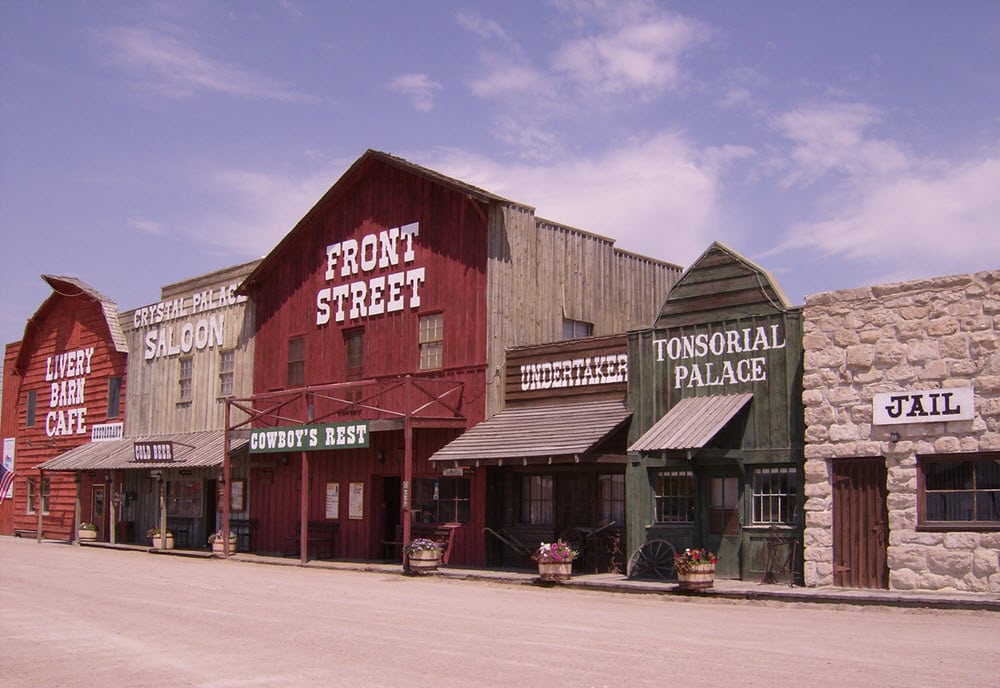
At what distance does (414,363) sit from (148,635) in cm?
1411

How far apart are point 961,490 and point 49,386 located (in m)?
35.9

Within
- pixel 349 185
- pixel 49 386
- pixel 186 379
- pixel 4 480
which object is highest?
pixel 349 185

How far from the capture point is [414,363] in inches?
1069

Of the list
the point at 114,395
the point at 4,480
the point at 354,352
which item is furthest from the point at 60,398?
the point at 354,352

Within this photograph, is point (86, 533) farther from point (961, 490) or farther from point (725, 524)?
point (961, 490)

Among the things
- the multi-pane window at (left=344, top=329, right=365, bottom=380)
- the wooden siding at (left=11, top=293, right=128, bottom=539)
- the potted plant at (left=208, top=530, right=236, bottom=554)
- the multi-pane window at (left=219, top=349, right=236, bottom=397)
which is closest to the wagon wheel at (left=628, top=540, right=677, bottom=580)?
the multi-pane window at (left=344, top=329, right=365, bottom=380)

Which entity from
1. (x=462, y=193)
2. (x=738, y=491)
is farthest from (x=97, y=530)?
(x=738, y=491)

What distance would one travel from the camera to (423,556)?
23.1m

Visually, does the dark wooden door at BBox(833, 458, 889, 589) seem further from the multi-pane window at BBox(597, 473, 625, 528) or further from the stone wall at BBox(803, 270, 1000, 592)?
the multi-pane window at BBox(597, 473, 625, 528)

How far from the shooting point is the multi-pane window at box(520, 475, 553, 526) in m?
23.9

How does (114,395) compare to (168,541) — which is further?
(114,395)

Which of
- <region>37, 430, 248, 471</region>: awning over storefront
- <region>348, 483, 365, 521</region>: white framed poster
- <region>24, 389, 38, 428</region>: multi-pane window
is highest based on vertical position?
<region>24, 389, 38, 428</region>: multi-pane window

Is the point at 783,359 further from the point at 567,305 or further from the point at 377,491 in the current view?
the point at 377,491

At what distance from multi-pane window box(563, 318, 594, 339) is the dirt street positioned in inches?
315
